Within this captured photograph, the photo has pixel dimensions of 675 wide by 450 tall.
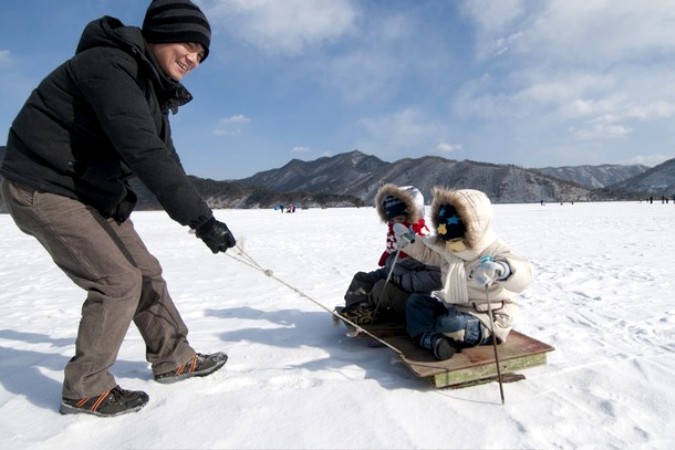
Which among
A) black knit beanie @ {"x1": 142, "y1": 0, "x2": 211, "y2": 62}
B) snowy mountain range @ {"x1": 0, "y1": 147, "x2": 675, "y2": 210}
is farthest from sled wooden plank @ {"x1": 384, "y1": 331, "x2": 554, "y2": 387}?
snowy mountain range @ {"x1": 0, "y1": 147, "x2": 675, "y2": 210}

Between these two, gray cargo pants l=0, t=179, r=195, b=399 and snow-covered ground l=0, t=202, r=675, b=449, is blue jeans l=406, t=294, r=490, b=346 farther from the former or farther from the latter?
gray cargo pants l=0, t=179, r=195, b=399

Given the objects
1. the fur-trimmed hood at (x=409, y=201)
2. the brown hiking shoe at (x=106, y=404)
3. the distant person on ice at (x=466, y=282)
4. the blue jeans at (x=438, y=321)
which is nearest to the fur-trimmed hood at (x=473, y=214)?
the distant person on ice at (x=466, y=282)

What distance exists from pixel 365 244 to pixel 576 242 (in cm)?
568

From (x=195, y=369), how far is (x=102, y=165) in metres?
1.48

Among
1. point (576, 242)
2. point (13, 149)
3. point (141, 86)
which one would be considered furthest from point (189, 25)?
point (576, 242)

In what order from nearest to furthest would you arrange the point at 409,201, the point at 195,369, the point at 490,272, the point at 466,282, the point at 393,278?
the point at 490,272 → the point at 195,369 → the point at 466,282 → the point at 393,278 → the point at 409,201

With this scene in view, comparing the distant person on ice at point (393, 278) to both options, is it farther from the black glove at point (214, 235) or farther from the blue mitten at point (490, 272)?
the black glove at point (214, 235)

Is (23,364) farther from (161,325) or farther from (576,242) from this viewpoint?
(576,242)

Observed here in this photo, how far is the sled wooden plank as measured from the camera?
265cm

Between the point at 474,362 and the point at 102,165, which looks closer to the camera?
the point at 102,165

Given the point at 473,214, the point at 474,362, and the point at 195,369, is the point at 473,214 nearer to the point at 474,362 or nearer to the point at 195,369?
the point at 474,362

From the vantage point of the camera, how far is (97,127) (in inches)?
90.2

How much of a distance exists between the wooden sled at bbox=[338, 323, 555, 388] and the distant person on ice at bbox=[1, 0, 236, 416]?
1501mm

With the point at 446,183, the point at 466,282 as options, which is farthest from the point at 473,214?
the point at 446,183
